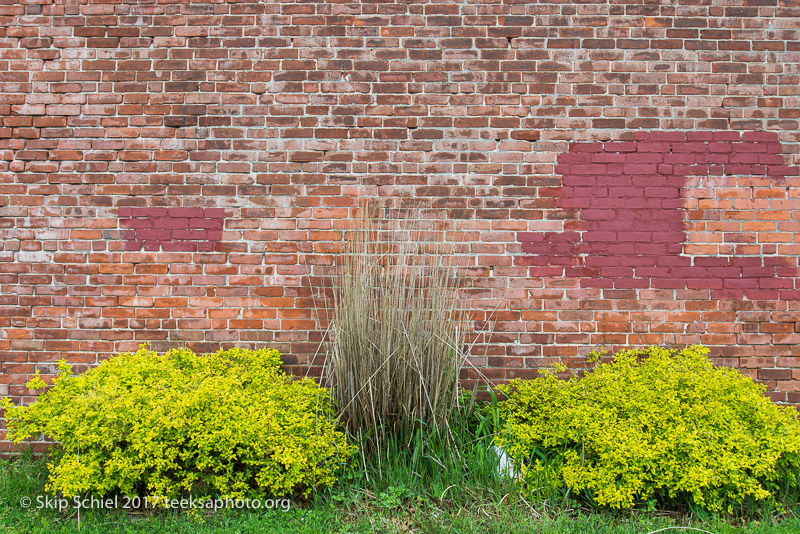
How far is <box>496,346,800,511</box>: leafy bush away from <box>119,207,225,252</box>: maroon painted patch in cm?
238

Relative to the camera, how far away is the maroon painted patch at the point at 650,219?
11.4ft

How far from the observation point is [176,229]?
3.51 metres

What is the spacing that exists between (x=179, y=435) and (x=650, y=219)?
332cm

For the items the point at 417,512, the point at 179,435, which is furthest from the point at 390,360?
the point at 179,435

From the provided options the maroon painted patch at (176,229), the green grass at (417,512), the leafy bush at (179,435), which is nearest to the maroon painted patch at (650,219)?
the green grass at (417,512)

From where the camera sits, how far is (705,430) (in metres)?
2.71

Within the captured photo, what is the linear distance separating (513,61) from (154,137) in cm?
267

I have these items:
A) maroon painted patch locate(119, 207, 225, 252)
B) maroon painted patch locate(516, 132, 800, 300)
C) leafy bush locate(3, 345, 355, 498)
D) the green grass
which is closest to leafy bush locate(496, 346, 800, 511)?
the green grass

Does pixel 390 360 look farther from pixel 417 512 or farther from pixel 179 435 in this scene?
pixel 179 435

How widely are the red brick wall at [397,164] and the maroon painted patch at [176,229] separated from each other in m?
0.02

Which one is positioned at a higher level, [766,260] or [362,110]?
[362,110]

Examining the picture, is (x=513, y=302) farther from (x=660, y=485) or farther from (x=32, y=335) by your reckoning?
(x=32, y=335)

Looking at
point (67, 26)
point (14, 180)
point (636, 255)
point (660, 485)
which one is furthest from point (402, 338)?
point (67, 26)

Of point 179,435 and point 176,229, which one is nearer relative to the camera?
point 179,435
